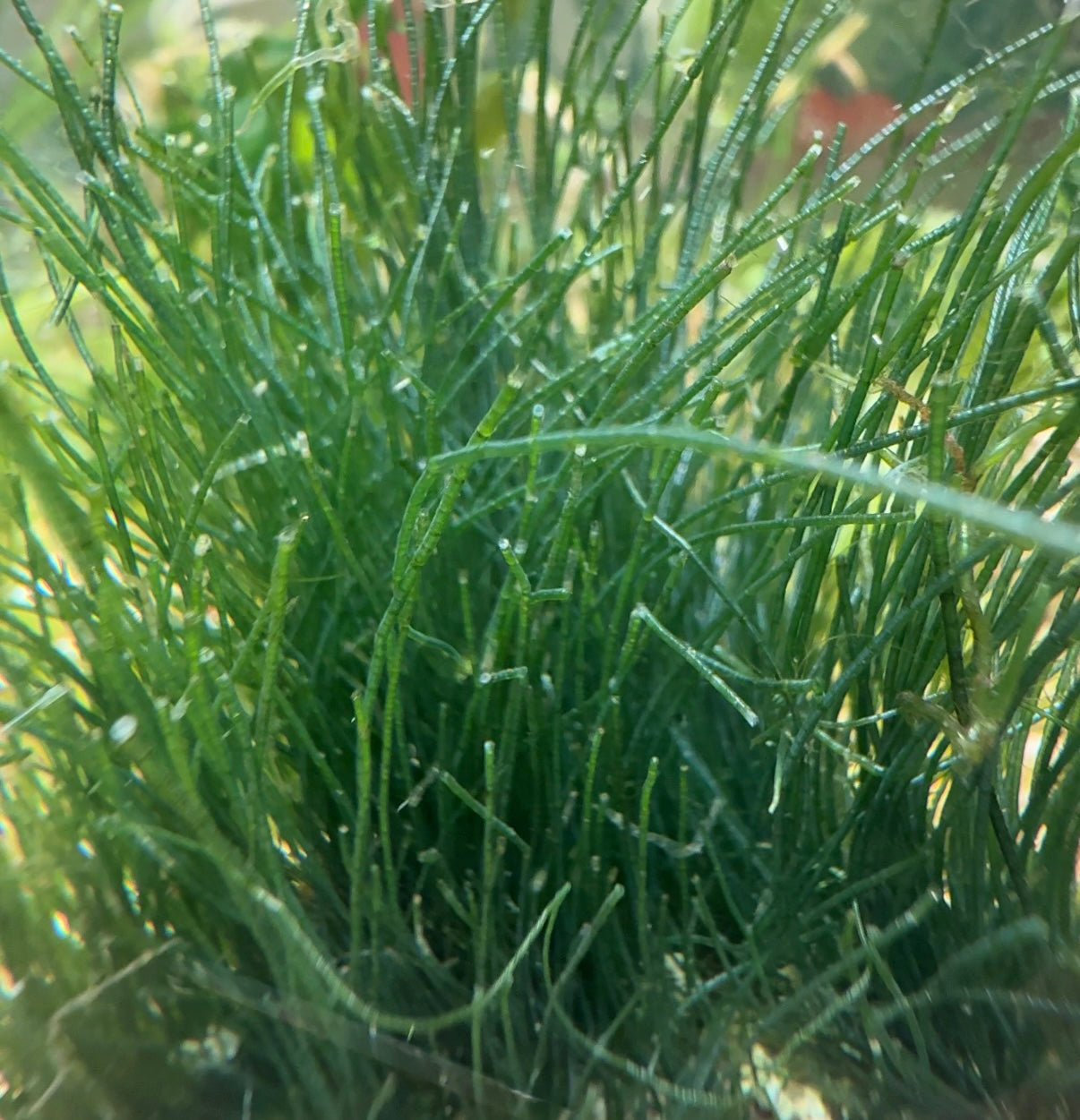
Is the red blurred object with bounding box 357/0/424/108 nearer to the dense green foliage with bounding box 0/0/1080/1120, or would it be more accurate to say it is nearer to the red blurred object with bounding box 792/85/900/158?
the dense green foliage with bounding box 0/0/1080/1120

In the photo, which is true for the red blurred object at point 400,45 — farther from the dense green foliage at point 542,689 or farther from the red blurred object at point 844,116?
the red blurred object at point 844,116

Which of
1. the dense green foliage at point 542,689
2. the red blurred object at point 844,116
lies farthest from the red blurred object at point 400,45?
the red blurred object at point 844,116

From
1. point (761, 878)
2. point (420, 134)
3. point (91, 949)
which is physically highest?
point (420, 134)

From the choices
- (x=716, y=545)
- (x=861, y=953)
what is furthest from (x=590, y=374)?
(x=861, y=953)

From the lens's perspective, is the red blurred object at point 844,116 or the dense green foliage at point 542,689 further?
the red blurred object at point 844,116

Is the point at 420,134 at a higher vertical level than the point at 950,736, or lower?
higher

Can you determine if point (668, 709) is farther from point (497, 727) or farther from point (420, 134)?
point (420, 134)

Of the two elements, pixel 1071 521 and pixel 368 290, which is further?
pixel 368 290
